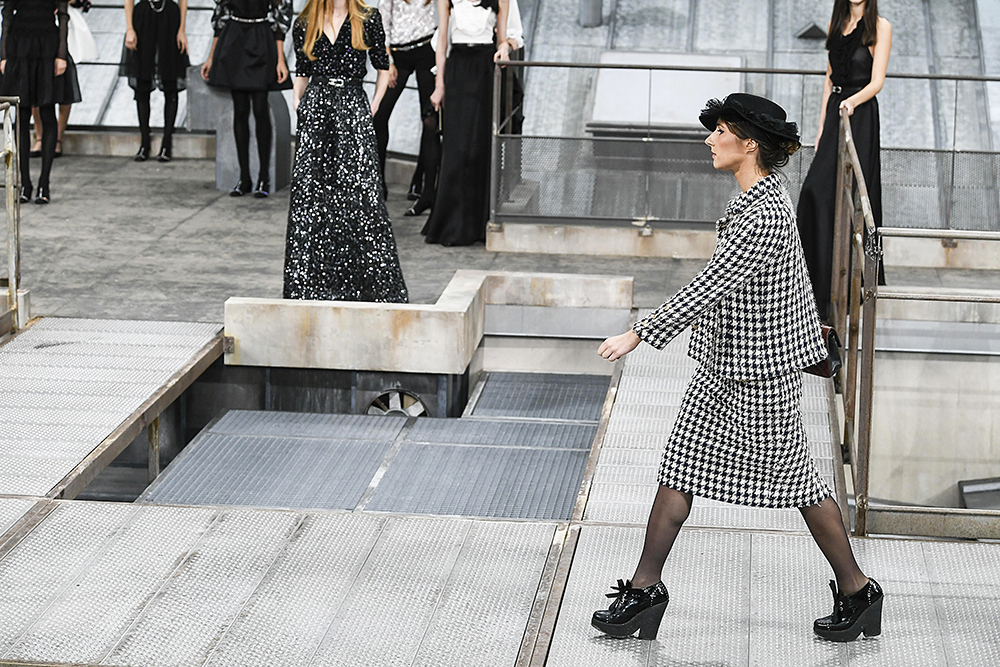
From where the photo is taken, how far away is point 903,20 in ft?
45.0

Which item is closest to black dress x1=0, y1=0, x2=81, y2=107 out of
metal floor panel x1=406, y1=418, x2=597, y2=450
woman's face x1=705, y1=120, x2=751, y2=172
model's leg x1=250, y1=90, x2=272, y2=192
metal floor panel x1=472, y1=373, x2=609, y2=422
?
model's leg x1=250, y1=90, x2=272, y2=192

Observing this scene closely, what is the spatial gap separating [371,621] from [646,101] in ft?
18.6

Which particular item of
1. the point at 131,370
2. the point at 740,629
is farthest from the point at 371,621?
the point at 131,370

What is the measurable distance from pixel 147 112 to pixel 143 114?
0.04 m

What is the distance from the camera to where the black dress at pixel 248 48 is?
990 centimetres

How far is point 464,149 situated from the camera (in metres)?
8.84

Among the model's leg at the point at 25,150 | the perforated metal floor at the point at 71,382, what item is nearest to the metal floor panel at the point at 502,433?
the perforated metal floor at the point at 71,382

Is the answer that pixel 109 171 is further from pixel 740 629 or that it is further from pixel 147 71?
pixel 740 629

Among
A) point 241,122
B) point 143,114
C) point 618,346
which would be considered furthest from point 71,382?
point 143,114

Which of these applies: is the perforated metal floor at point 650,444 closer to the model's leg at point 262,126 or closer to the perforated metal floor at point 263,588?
the perforated metal floor at point 263,588

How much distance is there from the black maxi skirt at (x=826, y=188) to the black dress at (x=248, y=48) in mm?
4457

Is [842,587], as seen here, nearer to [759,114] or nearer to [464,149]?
[759,114]

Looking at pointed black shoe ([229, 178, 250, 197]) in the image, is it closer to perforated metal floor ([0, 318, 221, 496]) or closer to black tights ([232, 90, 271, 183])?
black tights ([232, 90, 271, 183])

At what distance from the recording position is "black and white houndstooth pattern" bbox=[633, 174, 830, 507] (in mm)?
3580
